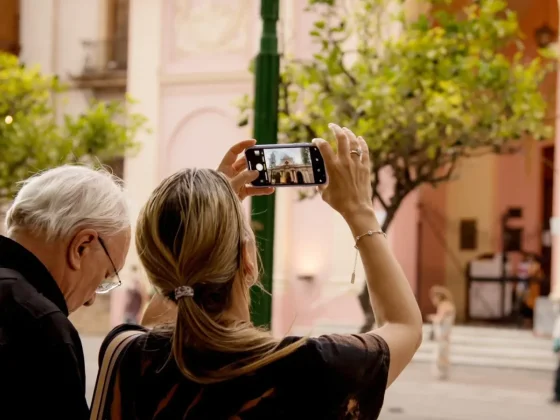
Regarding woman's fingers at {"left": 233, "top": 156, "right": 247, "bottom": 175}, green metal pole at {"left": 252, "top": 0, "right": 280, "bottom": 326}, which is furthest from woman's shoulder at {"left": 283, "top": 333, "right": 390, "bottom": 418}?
green metal pole at {"left": 252, "top": 0, "right": 280, "bottom": 326}

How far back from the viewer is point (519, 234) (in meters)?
21.3

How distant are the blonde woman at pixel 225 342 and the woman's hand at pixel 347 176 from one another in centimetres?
→ 9

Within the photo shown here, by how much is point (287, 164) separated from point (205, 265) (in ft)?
1.74

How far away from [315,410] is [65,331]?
2.08 ft

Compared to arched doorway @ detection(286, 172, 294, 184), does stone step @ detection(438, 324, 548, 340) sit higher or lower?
lower

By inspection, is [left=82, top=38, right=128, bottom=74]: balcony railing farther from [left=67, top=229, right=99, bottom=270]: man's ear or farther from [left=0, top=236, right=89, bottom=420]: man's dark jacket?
[left=0, top=236, right=89, bottom=420]: man's dark jacket

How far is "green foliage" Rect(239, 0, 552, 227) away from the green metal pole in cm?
348

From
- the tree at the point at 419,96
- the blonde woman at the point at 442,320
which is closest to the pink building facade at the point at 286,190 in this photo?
the blonde woman at the point at 442,320

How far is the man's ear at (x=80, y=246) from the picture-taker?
2.23 metres

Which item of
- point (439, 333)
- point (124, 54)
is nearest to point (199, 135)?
point (124, 54)

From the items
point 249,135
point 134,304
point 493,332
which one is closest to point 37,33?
point 249,135

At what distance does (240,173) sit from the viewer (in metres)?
2.34

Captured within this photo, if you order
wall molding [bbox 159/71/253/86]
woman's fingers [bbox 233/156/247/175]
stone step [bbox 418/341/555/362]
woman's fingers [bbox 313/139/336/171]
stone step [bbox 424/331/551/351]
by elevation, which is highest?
wall molding [bbox 159/71/253/86]

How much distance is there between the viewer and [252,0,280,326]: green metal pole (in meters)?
5.01
